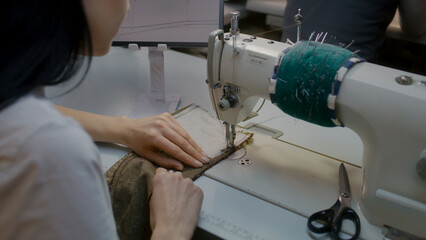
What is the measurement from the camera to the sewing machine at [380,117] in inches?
29.7

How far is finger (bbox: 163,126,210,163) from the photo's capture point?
0.99 meters

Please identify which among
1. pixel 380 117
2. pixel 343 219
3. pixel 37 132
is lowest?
pixel 343 219

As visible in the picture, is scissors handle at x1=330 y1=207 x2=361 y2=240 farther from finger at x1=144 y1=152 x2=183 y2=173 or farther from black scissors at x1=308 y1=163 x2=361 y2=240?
finger at x1=144 y1=152 x2=183 y2=173

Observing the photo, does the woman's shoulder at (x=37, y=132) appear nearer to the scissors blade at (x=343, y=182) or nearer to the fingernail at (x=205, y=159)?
the fingernail at (x=205, y=159)

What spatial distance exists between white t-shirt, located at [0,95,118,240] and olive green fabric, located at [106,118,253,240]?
37cm

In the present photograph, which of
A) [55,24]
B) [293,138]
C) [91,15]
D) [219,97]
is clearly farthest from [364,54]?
[55,24]

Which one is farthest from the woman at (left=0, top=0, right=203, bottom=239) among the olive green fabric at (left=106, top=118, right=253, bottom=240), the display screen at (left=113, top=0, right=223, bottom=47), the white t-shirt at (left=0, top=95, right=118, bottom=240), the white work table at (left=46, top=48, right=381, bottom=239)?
the display screen at (left=113, top=0, right=223, bottom=47)

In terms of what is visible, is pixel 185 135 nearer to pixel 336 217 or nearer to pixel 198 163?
pixel 198 163

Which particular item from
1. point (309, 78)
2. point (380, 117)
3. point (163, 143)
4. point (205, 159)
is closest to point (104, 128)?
point (163, 143)

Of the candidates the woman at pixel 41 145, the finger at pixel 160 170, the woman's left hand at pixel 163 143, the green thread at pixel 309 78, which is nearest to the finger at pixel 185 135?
the woman's left hand at pixel 163 143

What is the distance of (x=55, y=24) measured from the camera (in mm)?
515

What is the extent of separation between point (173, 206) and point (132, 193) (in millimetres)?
114

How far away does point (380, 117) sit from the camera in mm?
772

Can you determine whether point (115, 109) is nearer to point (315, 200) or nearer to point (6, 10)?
point (315, 200)
